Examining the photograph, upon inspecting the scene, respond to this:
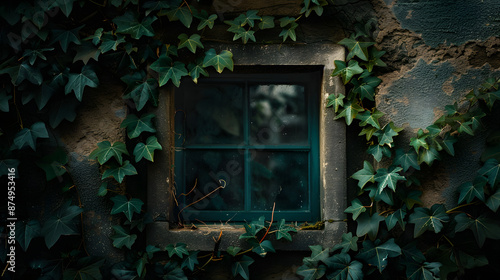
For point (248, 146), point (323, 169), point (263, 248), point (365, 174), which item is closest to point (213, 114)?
point (248, 146)

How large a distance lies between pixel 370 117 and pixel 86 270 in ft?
5.99

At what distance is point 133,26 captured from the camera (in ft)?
7.46

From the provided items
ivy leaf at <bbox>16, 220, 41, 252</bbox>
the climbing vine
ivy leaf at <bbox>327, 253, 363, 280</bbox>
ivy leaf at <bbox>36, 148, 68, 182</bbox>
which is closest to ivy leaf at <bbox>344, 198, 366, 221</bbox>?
the climbing vine

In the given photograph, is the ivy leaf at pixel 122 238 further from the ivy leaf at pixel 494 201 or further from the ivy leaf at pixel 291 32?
the ivy leaf at pixel 494 201

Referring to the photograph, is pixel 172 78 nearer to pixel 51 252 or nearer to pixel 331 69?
pixel 331 69

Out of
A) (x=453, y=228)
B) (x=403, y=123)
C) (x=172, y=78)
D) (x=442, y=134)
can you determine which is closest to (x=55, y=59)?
(x=172, y=78)

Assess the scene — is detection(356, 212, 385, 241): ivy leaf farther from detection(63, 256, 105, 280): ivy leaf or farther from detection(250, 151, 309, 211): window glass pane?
detection(63, 256, 105, 280): ivy leaf

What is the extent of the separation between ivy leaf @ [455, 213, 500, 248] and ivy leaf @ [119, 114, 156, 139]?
181 centimetres

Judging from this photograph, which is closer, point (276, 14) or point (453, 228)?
point (453, 228)

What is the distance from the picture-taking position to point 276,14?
2.38m

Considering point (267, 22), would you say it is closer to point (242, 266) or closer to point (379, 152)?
point (379, 152)

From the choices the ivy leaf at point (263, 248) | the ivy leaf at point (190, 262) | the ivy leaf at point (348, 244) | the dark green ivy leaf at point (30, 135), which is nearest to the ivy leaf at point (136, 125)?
the dark green ivy leaf at point (30, 135)

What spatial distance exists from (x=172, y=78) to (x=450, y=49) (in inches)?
63.8

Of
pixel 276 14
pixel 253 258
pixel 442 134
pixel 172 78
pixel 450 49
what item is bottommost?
pixel 253 258
